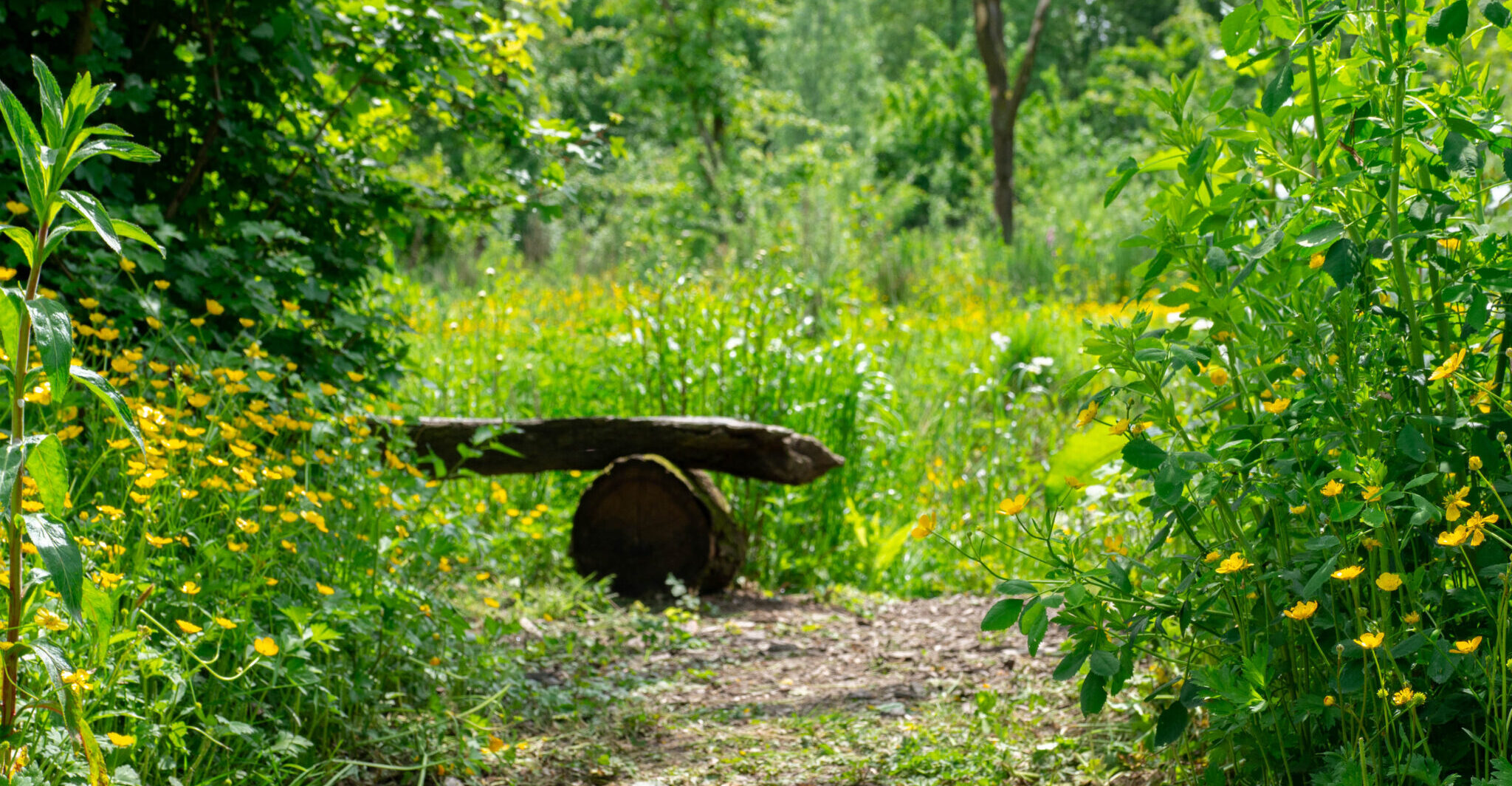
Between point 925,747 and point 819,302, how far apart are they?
4.14 m

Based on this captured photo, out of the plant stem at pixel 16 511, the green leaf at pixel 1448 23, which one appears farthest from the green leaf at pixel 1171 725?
the plant stem at pixel 16 511

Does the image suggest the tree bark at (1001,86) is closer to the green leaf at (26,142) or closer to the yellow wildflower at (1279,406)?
the yellow wildflower at (1279,406)

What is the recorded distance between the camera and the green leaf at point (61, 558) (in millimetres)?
1219

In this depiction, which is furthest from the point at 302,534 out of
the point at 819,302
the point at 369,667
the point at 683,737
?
the point at 819,302

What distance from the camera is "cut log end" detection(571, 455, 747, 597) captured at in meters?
4.11

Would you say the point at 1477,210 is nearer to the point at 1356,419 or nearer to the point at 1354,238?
the point at 1354,238

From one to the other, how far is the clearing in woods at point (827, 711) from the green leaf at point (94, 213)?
1621 millimetres

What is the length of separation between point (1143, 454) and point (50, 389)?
1496mm

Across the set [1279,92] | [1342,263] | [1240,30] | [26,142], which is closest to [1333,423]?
[1342,263]

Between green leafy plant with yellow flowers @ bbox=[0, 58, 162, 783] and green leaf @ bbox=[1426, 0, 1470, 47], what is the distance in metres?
1.72

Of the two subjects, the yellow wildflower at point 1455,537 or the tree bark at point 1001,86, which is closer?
the yellow wildflower at point 1455,537

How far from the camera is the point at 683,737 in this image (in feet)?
9.27

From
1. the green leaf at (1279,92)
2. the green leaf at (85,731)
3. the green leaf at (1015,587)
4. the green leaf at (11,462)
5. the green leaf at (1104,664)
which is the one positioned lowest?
the green leaf at (85,731)

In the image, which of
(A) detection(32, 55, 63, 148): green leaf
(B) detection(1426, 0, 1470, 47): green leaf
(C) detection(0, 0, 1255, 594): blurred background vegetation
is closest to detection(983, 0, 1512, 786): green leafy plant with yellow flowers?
(B) detection(1426, 0, 1470, 47): green leaf
